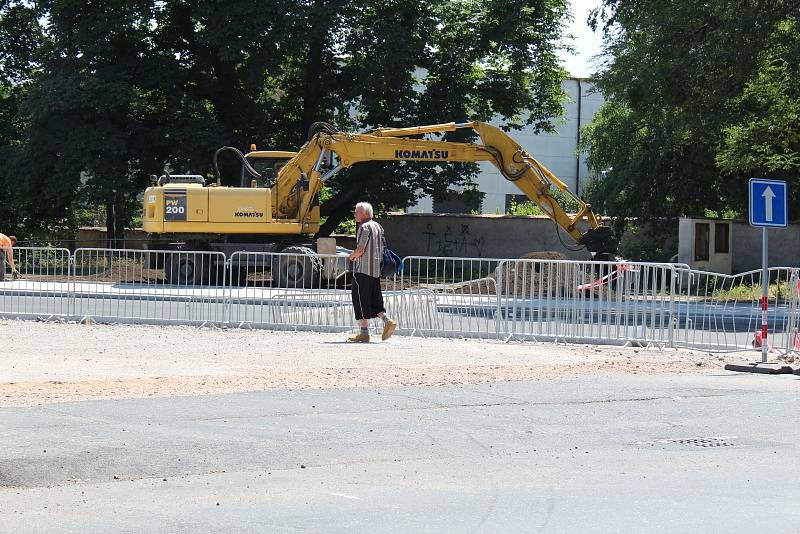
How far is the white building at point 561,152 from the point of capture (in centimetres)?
6153

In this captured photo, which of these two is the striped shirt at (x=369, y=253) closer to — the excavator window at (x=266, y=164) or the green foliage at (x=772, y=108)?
the green foliage at (x=772, y=108)

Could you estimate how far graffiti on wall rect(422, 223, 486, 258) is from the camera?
45.1 m

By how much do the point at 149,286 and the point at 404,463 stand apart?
13.5 m

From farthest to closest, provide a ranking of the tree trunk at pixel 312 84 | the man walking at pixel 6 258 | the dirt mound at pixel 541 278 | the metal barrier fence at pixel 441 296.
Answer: the tree trunk at pixel 312 84 → the man walking at pixel 6 258 → the dirt mound at pixel 541 278 → the metal barrier fence at pixel 441 296

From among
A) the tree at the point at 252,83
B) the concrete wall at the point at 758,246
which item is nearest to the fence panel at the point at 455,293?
the tree at the point at 252,83

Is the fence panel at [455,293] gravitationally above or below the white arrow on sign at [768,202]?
below

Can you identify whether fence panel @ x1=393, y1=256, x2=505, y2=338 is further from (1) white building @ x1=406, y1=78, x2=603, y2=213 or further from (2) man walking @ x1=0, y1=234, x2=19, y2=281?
(1) white building @ x1=406, y1=78, x2=603, y2=213

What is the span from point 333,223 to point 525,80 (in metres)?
8.83

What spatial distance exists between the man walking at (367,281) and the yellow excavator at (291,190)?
14402 mm

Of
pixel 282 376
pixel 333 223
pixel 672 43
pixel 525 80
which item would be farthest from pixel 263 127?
pixel 282 376

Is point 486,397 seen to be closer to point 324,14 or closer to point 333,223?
point 324,14

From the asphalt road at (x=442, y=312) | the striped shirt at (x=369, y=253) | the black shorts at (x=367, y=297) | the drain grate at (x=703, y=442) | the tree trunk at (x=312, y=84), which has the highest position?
the tree trunk at (x=312, y=84)

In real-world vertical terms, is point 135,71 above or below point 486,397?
above

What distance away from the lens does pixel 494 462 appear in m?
8.34
